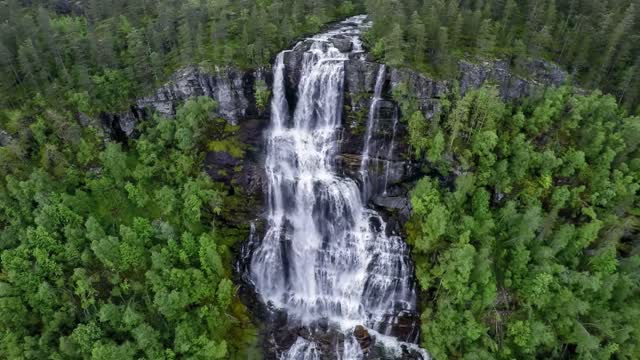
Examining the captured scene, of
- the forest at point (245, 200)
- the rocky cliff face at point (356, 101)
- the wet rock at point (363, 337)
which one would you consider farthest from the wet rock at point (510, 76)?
the wet rock at point (363, 337)

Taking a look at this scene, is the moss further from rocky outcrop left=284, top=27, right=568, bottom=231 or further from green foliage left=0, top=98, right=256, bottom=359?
rocky outcrop left=284, top=27, right=568, bottom=231

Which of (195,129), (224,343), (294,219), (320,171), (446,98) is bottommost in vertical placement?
(224,343)

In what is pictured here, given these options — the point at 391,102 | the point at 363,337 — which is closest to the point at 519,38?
the point at 391,102

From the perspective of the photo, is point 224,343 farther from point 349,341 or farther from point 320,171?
point 320,171

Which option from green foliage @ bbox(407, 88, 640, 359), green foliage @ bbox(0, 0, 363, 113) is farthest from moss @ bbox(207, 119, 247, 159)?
green foliage @ bbox(407, 88, 640, 359)

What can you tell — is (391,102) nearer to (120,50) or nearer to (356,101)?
(356,101)

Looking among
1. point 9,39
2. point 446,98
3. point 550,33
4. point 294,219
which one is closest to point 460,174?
point 446,98
